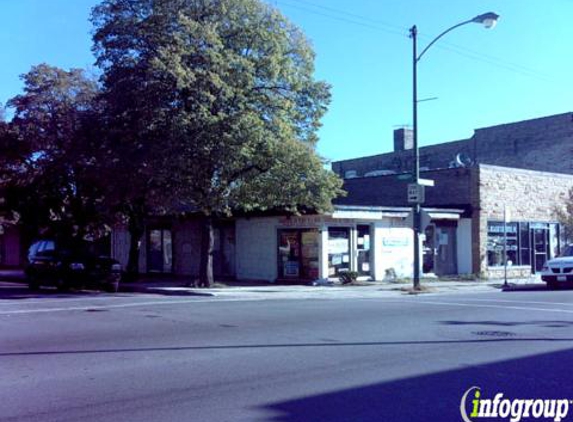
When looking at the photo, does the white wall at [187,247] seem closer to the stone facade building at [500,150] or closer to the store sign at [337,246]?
the store sign at [337,246]

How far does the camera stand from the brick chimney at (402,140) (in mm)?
51156

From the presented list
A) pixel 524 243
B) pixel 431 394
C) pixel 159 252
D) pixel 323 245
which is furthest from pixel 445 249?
pixel 431 394

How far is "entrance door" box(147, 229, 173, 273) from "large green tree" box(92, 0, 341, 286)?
28.3 feet

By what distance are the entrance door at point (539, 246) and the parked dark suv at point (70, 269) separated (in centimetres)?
2055

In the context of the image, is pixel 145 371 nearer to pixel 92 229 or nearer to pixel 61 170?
pixel 61 170

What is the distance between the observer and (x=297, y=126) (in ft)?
80.4

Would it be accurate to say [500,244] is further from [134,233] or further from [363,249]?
[134,233]

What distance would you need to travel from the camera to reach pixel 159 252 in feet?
109

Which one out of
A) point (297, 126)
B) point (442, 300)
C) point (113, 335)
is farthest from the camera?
point (297, 126)

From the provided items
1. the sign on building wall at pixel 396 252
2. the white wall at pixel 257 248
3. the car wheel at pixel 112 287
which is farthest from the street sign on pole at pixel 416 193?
the car wheel at pixel 112 287

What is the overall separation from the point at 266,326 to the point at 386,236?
15646 mm

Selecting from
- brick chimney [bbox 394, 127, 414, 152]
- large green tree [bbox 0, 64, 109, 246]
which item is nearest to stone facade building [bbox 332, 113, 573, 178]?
brick chimney [bbox 394, 127, 414, 152]

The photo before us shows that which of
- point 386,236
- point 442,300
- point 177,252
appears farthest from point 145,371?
point 177,252

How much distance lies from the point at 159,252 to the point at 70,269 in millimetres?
9263
